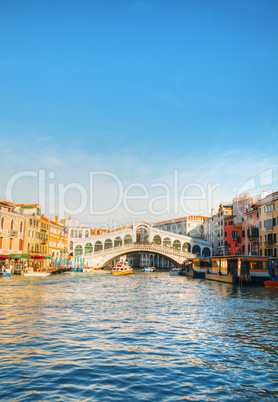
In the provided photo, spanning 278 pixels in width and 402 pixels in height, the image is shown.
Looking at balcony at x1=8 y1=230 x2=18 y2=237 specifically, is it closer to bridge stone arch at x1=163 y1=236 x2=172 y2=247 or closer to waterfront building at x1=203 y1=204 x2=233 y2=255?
waterfront building at x1=203 y1=204 x2=233 y2=255

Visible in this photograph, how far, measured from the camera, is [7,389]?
720cm

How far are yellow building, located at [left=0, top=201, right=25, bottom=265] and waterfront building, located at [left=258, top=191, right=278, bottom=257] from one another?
31039 millimetres

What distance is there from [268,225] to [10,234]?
31.9 meters

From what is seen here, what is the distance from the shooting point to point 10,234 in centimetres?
4519

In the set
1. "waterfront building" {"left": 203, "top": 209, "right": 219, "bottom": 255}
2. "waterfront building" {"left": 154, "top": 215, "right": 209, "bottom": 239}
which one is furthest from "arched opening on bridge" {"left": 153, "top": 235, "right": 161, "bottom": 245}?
"waterfront building" {"left": 154, "top": 215, "right": 209, "bottom": 239}

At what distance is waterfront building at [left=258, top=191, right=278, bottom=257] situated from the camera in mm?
43312

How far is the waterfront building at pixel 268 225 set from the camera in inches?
1705

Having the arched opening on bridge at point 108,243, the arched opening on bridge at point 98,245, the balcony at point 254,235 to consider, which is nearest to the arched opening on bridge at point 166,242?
the arched opening on bridge at point 108,243

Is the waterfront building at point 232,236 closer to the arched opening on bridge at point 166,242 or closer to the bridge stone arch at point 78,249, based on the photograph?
the arched opening on bridge at point 166,242

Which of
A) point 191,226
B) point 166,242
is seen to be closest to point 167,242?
point 166,242

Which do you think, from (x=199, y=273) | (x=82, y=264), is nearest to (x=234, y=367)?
(x=199, y=273)

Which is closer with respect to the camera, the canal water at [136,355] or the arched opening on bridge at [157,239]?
the canal water at [136,355]

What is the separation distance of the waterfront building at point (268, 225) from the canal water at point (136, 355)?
27936 mm

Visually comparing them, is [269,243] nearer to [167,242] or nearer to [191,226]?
[167,242]
